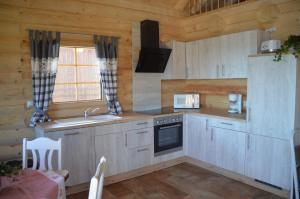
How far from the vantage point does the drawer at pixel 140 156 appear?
3523mm

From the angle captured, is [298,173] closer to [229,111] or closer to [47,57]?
[229,111]

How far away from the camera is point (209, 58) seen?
13.1 ft

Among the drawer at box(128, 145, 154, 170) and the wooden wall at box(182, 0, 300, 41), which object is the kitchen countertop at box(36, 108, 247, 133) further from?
the wooden wall at box(182, 0, 300, 41)

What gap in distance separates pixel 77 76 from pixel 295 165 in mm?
2923

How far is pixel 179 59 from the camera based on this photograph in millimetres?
4332

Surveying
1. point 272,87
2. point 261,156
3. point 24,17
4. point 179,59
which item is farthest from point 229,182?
point 24,17

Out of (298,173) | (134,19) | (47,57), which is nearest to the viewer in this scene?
(298,173)

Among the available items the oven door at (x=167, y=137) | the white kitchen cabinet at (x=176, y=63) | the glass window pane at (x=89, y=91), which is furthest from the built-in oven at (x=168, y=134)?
the glass window pane at (x=89, y=91)

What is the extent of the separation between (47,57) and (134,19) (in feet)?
5.14

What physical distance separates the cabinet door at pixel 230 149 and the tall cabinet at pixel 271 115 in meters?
0.09

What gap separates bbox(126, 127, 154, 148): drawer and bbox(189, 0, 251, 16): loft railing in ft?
7.67

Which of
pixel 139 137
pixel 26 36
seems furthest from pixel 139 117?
pixel 26 36

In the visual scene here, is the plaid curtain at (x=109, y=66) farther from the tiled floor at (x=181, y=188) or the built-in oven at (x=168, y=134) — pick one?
the tiled floor at (x=181, y=188)

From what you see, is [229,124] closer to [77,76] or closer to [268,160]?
[268,160]
